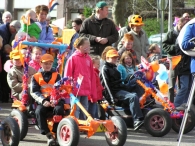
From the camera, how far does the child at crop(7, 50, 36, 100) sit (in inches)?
407

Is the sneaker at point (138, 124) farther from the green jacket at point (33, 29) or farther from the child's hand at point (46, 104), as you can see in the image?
the green jacket at point (33, 29)

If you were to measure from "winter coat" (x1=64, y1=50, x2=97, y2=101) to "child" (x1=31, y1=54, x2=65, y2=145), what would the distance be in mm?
368

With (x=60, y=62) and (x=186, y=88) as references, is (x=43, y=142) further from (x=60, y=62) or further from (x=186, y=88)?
(x=186, y=88)

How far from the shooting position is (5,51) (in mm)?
14078

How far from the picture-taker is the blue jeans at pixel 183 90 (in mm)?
11578

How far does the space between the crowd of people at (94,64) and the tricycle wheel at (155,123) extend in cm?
15

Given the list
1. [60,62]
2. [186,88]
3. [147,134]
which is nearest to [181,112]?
[147,134]

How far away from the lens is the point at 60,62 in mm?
10070

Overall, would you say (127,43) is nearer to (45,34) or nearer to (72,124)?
(45,34)

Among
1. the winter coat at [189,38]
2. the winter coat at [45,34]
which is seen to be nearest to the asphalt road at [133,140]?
the winter coat at [189,38]

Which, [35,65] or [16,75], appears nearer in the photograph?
[35,65]

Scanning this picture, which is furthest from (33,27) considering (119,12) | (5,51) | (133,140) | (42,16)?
(119,12)

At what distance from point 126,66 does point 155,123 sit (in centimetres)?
135

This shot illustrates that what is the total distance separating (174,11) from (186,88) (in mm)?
34089
